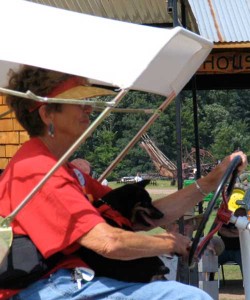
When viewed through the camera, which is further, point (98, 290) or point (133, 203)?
point (133, 203)

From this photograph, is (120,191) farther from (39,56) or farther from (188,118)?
(188,118)

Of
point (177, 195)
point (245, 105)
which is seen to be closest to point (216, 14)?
point (177, 195)

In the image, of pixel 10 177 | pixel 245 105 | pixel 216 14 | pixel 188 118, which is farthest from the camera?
pixel 245 105

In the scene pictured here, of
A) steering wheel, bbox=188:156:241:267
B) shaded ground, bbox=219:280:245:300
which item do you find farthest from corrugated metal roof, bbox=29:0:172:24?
steering wheel, bbox=188:156:241:267

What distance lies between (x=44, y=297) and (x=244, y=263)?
893mm

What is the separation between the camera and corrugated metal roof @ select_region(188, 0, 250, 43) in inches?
343

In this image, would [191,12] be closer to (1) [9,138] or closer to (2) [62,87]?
(1) [9,138]

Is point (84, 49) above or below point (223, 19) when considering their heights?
below

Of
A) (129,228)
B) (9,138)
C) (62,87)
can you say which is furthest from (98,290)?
(9,138)

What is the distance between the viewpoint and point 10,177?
10.8ft

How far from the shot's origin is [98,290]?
3.24 metres

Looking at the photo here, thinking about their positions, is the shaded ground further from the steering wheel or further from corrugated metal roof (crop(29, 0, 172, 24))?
the steering wheel

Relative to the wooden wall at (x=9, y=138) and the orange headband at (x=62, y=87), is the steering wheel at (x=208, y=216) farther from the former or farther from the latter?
the wooden wall at (x=9, y=138)

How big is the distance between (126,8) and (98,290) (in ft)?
21.5
